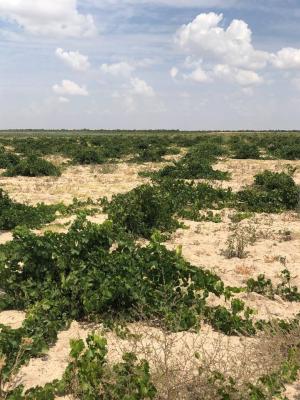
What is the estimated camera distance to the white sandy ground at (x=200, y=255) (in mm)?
4695

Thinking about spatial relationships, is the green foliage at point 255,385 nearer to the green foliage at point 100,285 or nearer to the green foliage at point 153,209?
the green foliage at point 100,285

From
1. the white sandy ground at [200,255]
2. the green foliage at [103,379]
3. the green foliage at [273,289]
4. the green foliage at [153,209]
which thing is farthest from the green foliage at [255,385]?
the green foliage at [153,209]

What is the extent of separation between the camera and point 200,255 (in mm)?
8398

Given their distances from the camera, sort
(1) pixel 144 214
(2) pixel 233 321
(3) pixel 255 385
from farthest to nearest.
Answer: (1) pixel 144 214 → (2) pixel 233 321 → (3) pixel 255 385

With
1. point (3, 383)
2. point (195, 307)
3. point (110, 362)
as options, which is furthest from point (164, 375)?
point (195, 307)

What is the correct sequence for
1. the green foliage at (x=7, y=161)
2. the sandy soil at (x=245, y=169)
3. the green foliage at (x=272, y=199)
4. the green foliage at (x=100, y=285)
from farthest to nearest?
the green foliage at (x=7, y=161) < the sandy soil at (x=245, y=169) < the green foliage at (x=272, y=199) < the green foliage at (x=100, y=285)

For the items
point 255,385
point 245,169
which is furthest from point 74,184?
point 255,385

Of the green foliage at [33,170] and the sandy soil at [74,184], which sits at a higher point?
the green foliage at [33,170]

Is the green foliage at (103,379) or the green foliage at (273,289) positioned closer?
the green foliage at (103,379)

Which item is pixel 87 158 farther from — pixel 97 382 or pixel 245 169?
pixel 97 382

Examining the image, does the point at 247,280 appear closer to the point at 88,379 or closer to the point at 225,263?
the point at 225,263

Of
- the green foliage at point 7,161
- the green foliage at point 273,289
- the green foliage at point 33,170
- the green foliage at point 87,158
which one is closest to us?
the green foliage at point 273,289

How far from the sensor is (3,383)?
4031 mm

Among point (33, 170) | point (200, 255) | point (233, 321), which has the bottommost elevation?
point (200, 255)
